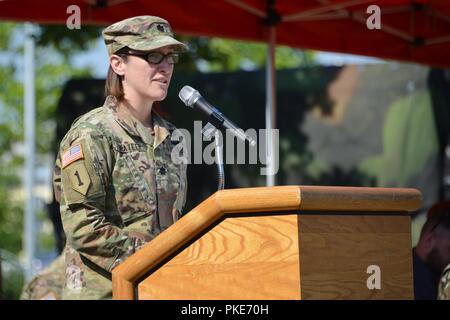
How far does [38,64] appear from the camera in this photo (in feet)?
78.0

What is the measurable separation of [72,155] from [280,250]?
922mm

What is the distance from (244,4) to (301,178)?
3.06m

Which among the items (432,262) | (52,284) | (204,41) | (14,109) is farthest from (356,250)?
(14,109)

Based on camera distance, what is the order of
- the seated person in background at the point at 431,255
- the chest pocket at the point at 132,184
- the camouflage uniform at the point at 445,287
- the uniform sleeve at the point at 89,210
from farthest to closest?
the seated person in background at the point at 431,255 < the camouflage uniform at the point at 445,287 < the chest pocket at the point at 132,184 < the uniform sleeve at the point at 89,210

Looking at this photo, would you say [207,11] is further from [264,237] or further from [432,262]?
[264,237]

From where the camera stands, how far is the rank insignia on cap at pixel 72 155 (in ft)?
9.52

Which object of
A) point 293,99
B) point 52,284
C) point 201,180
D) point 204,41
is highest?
point 204,41

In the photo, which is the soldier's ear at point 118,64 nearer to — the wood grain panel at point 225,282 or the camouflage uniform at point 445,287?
the wood grain panel at point 225,282

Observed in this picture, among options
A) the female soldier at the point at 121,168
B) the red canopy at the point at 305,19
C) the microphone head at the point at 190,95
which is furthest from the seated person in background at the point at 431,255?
the microphone head at the point at 190,95

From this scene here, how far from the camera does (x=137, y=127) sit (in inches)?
123

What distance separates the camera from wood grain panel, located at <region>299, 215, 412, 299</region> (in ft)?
7.28

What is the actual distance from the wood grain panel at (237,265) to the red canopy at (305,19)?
361 centimetres

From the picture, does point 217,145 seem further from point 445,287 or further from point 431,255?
point 431,255

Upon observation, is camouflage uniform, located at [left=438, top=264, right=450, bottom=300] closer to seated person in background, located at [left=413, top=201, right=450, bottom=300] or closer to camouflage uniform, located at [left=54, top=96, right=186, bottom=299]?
camouflage uniform, located at [left=54, top=96, right=186, bottom=299]
